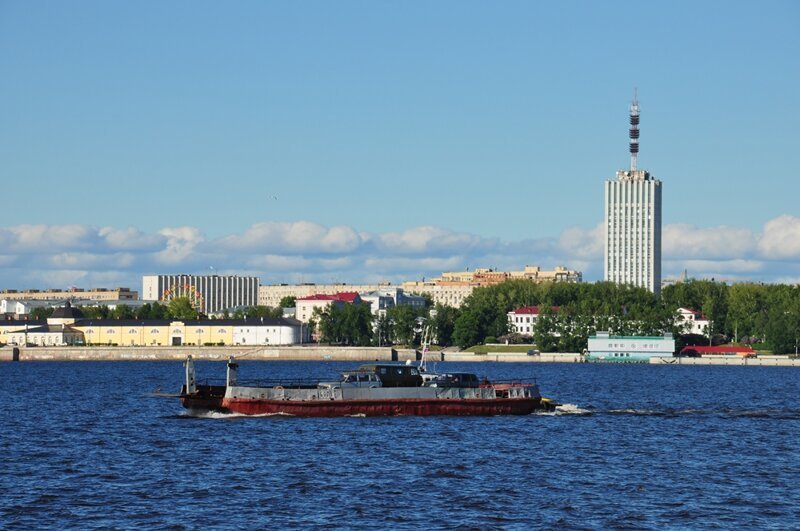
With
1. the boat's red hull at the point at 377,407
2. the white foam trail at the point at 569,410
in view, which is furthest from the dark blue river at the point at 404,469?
the boat's red hull at the point at 377,407

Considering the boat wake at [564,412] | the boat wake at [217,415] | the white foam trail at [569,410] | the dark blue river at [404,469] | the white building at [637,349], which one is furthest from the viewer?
the white building at [637,349]

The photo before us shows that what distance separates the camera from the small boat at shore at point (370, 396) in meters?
72.8

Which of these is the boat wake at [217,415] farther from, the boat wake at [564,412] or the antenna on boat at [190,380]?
the boat wake at [564,412]

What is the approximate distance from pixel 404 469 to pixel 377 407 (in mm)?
23102

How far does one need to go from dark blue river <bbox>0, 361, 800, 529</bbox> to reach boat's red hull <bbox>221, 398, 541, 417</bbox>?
3.70 ft

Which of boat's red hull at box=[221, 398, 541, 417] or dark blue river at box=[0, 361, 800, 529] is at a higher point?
boat's red hull at box=[221, 398, 541, 417]

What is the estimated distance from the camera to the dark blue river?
40.4 metres

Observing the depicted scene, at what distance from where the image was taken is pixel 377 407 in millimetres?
73812

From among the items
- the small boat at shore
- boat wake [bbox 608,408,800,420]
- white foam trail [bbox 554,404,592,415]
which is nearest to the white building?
boat wake [bbox 608,408,800,420]

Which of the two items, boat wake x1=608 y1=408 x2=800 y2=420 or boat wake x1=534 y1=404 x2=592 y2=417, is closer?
boat wake x1=608 y1=408 x2=800 y2=420

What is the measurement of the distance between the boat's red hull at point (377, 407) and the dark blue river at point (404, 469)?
3.70ft

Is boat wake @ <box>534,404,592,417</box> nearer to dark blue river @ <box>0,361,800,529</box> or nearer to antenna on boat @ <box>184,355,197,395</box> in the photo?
dark blue river @ <box>0,361,800,529</box>

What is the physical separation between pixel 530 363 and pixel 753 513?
157 metres

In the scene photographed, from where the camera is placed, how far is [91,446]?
5950 cm
